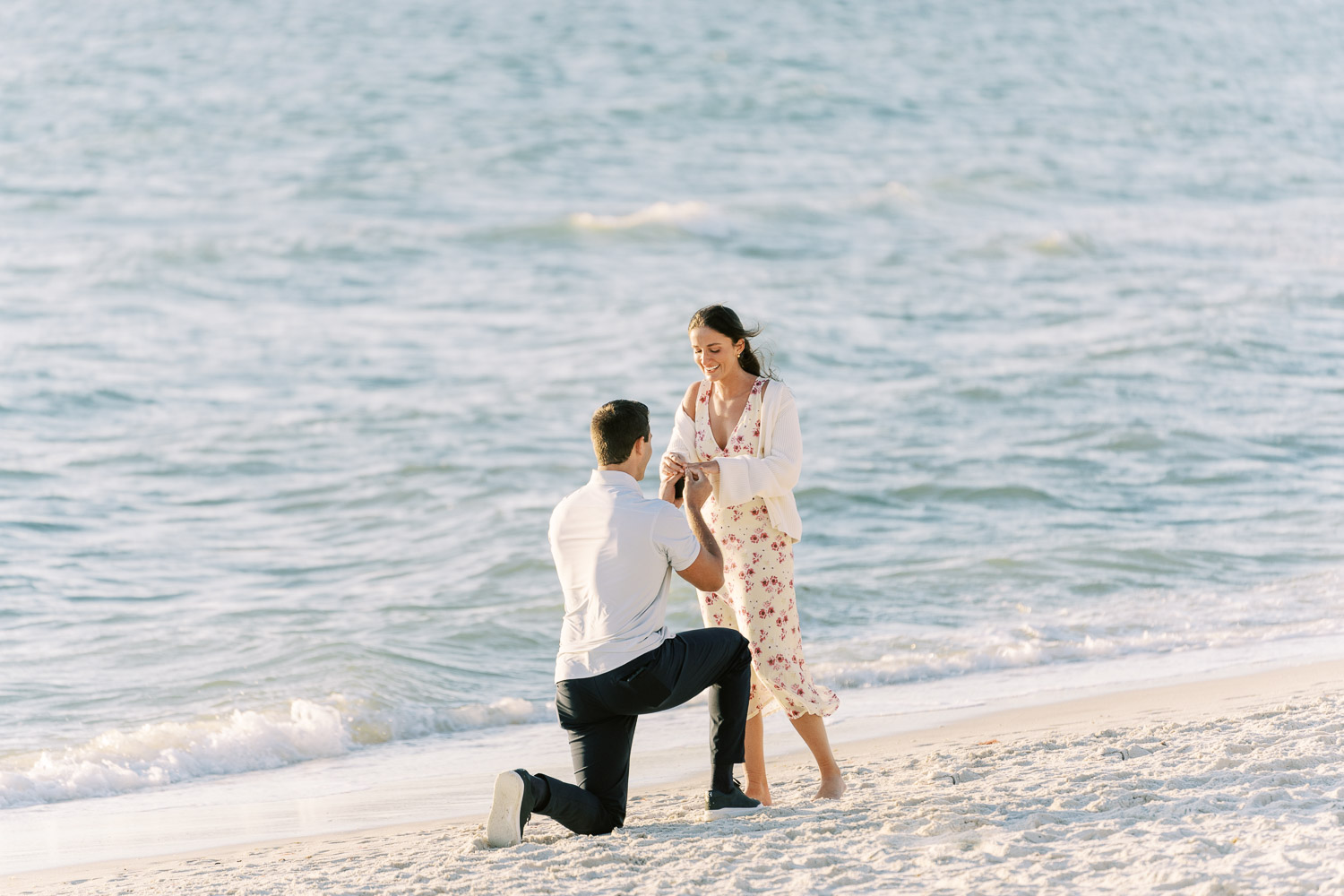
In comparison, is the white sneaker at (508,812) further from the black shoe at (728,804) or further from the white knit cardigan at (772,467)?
the white knit cardigan at (772,467)

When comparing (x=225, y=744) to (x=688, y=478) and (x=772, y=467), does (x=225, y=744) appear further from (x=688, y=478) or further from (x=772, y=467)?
(x=772, y=467)

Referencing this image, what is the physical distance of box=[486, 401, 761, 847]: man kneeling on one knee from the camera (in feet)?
12.8

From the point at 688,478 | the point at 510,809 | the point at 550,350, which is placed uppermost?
the point at 550,350

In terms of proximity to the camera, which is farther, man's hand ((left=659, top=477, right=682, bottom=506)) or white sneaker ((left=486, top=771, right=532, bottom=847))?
man's hand ((left=659, top=477, right=682, bottom=506))

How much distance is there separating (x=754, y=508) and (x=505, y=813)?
1.21 m

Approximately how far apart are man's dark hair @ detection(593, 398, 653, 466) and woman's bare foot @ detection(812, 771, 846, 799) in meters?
1.39

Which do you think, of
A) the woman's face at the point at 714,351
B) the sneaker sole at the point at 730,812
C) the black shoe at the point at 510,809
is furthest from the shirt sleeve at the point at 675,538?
the sneaker sole at the point at 730,812

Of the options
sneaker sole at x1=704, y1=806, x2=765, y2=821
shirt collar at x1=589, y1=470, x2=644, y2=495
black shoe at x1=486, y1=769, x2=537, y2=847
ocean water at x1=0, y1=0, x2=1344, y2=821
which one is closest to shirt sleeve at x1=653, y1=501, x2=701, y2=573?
shirt collar at x1=589, y1=470, x2=644, y2=495

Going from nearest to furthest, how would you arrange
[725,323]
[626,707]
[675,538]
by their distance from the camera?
[675,538], [626,707], [725,323]

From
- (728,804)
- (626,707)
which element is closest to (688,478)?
(626,707)

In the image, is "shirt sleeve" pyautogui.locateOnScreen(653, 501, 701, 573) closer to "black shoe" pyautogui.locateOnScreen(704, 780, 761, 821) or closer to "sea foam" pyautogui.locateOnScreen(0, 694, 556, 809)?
"black shoe" pyautogui.locateOnScreen(704, 780, 761, 821)

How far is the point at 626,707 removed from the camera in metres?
3.99

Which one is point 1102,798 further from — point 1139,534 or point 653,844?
point 1139,534

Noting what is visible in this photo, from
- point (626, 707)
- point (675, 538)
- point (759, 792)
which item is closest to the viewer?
point (675, 538)
